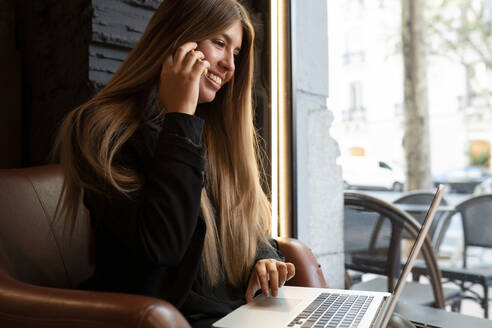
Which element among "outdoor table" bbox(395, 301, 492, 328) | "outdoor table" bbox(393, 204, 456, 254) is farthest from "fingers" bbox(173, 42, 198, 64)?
"outdoor table" bbox(393, 204, 456, 254)

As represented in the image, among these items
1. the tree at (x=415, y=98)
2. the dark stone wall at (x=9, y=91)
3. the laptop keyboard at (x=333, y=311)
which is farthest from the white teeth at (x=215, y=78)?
the tree at (x=415, y=98)

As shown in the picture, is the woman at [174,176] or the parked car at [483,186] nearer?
the woman at [174,176]

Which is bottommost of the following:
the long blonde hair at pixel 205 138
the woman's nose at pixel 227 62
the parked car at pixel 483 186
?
the parked car at pixel 483 186

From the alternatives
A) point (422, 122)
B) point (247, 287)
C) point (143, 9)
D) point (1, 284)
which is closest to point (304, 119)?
point (143, 9)

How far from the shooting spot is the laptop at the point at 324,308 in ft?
2.56

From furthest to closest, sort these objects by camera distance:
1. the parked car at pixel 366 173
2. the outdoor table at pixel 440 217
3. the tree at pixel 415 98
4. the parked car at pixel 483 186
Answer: the tree at pixel 415 98 < the parked car at pixel 483 186 < the outdoor table at pixel 440 217 < the parked car at pixel 366 173

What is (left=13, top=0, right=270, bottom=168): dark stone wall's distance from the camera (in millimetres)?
1783

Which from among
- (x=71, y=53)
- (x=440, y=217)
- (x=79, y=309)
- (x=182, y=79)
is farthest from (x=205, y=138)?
(x=440, y=217)

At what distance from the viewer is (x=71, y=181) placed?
1015 mm

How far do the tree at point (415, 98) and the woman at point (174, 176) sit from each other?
4652 mm

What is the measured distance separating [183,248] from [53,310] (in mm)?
263

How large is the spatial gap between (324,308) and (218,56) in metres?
0.67

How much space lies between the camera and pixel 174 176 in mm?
888

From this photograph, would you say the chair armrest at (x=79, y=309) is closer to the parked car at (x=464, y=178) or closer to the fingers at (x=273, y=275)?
the fingers at (x=273, y=275)
